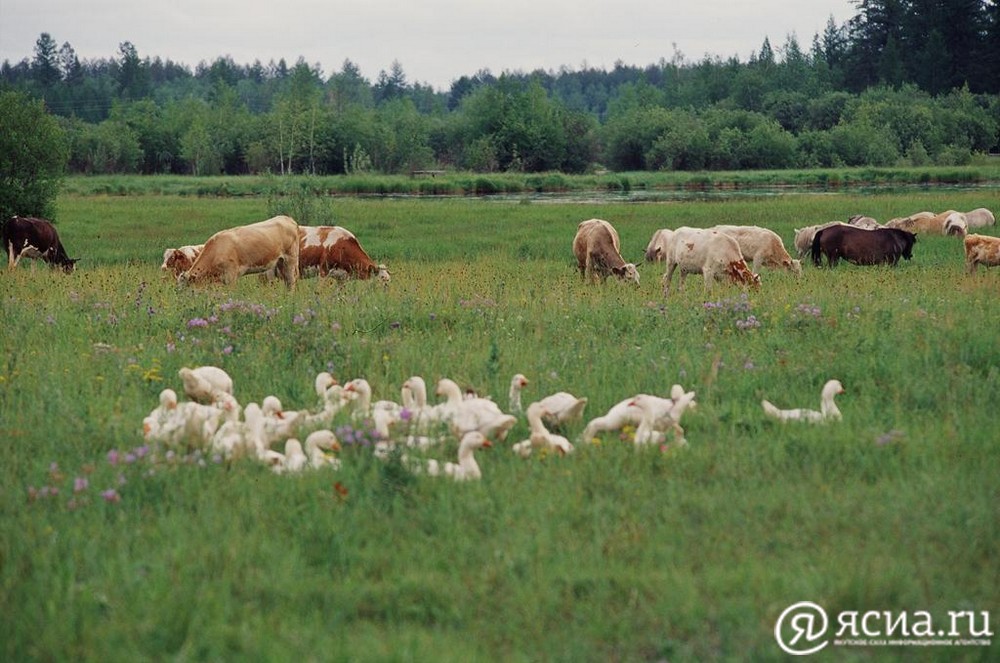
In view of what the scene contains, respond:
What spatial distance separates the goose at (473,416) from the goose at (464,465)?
47 cm

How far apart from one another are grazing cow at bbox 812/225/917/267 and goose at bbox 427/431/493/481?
56.9ft

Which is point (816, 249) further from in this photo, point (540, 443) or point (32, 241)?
point (32, 241)

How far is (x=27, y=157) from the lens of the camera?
95.9 feet

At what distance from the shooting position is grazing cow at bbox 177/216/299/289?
17.4 m

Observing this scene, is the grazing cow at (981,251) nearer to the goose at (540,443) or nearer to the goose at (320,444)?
the goose at (540,443)

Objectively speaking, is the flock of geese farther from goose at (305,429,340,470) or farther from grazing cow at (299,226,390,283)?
grazing cow at (299,226,390,283)

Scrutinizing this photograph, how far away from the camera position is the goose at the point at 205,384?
8.34 meters

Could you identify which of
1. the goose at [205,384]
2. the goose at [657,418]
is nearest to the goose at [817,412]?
the goose at [657,418]

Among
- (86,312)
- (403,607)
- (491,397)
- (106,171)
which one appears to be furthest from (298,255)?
(106,171)

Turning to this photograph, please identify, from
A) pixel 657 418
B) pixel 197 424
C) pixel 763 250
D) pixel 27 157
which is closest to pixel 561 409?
pixel 657 418

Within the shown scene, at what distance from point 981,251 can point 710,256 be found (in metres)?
6.14

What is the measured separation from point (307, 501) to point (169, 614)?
59.0 inches

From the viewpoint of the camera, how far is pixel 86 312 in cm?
1248

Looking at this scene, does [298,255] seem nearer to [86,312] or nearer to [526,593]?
[86,312]
